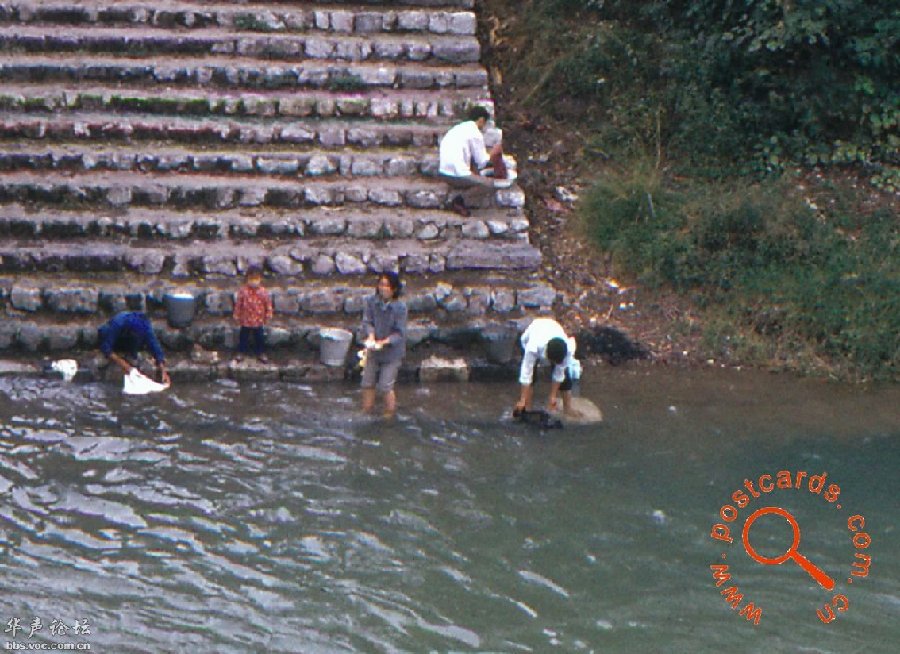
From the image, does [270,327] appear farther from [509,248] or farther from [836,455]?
[836,455]

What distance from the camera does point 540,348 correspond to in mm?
9156

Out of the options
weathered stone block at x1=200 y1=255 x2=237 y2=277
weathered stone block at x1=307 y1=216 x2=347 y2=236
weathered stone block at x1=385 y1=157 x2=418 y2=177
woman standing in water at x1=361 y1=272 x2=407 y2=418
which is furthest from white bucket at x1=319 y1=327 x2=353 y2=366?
weathered stone block at x1=385 y1=157 x2=418 y2=177

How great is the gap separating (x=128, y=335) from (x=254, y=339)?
105cm

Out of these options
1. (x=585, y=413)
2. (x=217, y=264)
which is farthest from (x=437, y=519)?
(x=217, y=264)

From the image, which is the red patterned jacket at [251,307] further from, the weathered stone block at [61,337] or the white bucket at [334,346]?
the weathered stone block at [61,337]

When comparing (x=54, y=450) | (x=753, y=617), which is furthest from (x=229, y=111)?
(x=753, y=617)

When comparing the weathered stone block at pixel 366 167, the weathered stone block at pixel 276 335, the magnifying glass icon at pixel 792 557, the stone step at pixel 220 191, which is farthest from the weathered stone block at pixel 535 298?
the magnifying glass icon at pixel 792 557

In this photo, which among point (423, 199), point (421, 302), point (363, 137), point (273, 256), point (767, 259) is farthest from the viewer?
point (363, 137)

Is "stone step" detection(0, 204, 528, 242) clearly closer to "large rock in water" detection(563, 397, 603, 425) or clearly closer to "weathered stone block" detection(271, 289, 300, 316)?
"weathered stone block" detection(271, 289, 300, 316)

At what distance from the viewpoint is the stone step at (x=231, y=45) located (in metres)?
11.9

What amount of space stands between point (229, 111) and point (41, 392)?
3.63 meters

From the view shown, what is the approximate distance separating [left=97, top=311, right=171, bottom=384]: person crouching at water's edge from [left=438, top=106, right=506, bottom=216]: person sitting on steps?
316cm

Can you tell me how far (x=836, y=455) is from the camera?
8.95 m

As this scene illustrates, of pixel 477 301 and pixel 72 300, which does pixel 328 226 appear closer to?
pixel 477 301
